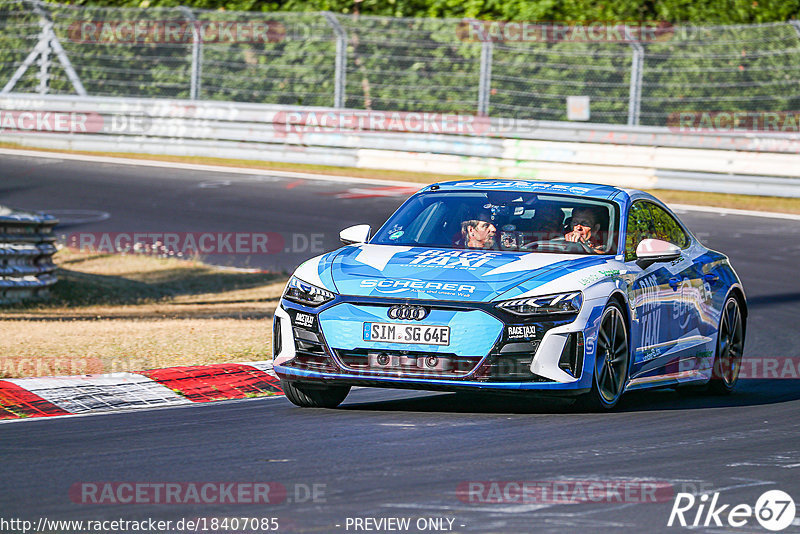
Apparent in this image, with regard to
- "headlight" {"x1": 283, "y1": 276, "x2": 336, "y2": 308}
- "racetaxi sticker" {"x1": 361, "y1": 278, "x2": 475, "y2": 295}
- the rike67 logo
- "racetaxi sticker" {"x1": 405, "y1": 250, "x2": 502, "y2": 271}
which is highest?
"racetaxi sticker" {"x1": 405, "y1": 250, "x2": 502, "y2": 271}

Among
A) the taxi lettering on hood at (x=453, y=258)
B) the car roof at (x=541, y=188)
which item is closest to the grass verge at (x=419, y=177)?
the car roof at (x=541, y=188)

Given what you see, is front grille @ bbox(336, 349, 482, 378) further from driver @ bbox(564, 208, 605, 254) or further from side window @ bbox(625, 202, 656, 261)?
side window @ bbox(625, 202, 656, 261)

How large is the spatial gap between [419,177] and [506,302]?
16.7m

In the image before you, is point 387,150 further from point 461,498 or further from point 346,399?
point 461,498

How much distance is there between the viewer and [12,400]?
7910 millimetres

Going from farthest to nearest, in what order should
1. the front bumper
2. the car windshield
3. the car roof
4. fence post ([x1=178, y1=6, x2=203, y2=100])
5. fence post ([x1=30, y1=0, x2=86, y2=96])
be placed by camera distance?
fence post ([x1=30, y1=0, x2=86, y2=96]) < fence post ([x1=178, y1=6, x2=203, y2=100]) < the car roof < the car windshield < the front bumper

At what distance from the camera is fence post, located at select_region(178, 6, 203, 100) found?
83.3 feet

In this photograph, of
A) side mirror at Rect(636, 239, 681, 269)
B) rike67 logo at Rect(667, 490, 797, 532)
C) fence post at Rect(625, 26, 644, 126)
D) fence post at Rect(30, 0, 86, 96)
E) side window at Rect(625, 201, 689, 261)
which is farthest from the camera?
fence post at Rect(30, 0, 86, 96)

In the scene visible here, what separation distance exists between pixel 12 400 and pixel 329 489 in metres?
3.00

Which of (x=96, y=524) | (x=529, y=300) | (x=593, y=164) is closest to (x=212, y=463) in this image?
(x=96, y=524)

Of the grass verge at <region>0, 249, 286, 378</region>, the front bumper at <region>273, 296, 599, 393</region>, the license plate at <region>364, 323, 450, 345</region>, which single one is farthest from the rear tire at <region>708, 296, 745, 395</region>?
the grass verge at <region>0, 249, 286, 378</region>

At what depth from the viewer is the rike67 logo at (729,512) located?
525cm

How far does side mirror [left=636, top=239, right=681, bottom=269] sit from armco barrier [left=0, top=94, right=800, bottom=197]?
13.7 m

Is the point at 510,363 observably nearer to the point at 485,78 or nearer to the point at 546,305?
the point at 546,305
